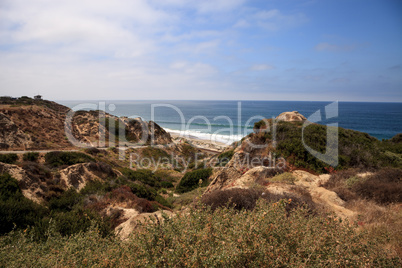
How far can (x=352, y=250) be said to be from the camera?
10.4ft

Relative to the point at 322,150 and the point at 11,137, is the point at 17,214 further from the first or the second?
the point at 11,137

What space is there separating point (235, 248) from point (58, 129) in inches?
1727

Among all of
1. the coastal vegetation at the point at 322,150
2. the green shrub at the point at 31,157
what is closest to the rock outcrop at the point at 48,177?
the green shrub at the point at 31,157

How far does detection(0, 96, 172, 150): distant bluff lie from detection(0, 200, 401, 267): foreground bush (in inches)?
1132

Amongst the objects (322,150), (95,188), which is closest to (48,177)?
(95,188)

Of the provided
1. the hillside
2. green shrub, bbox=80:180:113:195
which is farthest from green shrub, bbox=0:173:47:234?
green shrub, bbox=80:180:113:195

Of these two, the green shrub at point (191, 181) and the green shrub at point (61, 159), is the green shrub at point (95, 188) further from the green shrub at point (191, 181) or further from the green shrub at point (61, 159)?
the green shrub at point (191, 181)

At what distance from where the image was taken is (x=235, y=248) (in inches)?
103

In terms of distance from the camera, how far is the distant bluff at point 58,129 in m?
27.5

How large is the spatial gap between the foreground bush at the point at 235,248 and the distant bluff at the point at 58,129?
28.7m

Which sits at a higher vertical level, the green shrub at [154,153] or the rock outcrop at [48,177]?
the rock outcrop at [48,177]

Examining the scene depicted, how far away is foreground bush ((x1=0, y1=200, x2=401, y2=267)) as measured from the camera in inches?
106

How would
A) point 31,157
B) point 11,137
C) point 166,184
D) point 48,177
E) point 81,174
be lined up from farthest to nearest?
point 11,137, point 166,184, point 31,157, point 81,174, point 48,177

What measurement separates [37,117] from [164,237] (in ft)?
145
